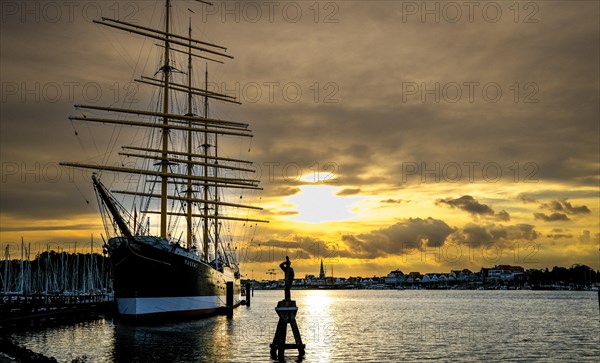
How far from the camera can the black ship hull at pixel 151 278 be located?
54.7 m

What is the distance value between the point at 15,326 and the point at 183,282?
48.0ft

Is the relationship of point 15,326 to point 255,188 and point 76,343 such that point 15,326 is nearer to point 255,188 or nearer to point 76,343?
point 76,343

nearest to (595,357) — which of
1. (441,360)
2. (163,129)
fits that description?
(441,360)

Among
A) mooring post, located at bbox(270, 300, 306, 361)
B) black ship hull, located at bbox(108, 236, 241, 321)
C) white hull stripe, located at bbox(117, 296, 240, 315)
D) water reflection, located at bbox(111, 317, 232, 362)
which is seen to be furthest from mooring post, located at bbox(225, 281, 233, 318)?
mooring post, located at bbox(270, 300, 306, 361)

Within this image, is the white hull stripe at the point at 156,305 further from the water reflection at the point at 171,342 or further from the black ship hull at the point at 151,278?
the water reflection at the point at 171,342

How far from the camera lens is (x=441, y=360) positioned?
3731 centimetres

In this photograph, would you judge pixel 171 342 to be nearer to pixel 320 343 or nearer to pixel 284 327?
pixel 320 343

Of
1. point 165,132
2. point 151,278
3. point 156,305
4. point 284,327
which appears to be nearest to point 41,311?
point 156,305

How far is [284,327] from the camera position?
112 feet

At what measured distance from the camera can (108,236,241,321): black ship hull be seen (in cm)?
5466

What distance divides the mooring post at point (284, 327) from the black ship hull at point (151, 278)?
2193 centimetres

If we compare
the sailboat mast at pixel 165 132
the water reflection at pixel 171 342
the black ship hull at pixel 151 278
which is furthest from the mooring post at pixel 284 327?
the sailboat mast at pixel 165 132

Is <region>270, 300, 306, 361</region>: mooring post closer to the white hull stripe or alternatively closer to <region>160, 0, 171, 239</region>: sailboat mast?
the white hull stripe

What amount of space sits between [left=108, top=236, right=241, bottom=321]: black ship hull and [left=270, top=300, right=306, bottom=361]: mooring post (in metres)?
21.9
